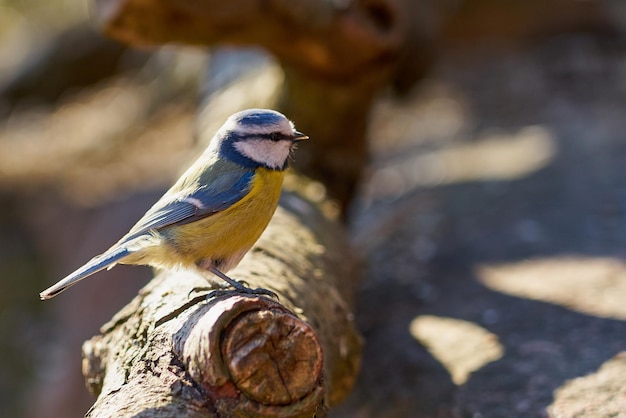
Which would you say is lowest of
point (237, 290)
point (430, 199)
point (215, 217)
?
point (430, 199)

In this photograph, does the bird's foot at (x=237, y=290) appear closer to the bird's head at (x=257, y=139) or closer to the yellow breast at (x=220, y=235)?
the yellow breast at (x=220, y=235)

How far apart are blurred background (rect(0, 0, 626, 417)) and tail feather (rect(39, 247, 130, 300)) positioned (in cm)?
115

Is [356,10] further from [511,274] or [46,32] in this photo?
[46,32]

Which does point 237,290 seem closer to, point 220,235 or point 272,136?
point 220,235

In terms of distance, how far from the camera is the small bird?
2352 mm

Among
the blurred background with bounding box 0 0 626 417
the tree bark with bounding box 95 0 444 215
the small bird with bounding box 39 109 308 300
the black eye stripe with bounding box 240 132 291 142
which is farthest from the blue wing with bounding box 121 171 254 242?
the tree bark with bounding box 95 0 444 215

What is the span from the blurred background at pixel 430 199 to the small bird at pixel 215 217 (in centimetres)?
91

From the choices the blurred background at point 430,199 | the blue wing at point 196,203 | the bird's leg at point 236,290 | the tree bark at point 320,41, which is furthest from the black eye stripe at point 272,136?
the tree bark at point 320,41

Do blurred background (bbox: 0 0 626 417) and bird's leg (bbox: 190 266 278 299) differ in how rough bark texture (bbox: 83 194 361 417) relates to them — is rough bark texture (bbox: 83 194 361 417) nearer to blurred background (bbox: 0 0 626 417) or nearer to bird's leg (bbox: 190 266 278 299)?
bird's leg (bbox: 190 266 278 299)

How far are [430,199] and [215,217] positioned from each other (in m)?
2.82

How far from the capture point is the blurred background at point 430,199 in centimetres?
289

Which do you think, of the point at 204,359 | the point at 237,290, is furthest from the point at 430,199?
the point at 204,359

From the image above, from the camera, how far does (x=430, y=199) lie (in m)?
4.97

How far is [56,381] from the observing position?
499cm
